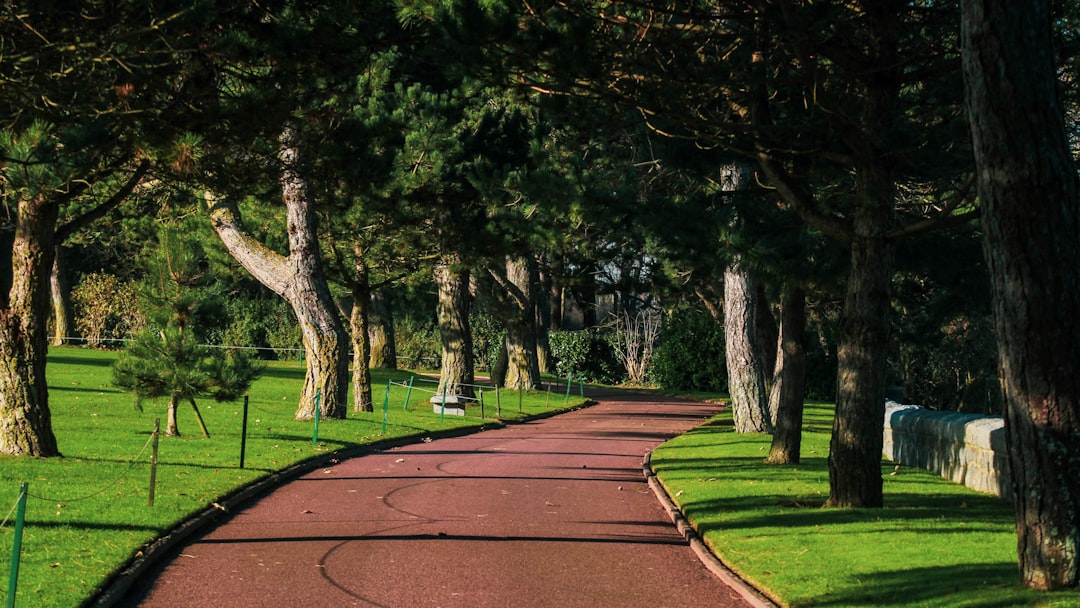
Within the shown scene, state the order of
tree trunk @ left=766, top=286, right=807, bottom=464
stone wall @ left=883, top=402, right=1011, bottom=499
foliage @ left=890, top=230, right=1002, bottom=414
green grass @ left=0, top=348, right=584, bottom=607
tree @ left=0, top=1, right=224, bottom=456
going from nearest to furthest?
green grass @ left=0, top=348, right=584, bottom=607
tree @ left=0, top=1, right=224, bottom=456
stone wall @ left=883, top=402, right=1011, bottom=499
tree trunk @ left=766, top=286, right=807, bottom=464
foliage @ left=890, top=230, right=1002, bottom=414

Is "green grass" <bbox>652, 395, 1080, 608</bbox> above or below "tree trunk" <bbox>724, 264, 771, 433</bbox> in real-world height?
below

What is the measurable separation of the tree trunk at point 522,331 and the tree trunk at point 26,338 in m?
28.5

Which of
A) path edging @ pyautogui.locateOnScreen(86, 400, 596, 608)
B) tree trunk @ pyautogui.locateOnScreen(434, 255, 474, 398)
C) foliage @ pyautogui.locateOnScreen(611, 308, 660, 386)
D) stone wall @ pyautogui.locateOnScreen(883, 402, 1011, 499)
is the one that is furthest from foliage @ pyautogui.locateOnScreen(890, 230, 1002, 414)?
foliage @ pyautogui.locateOnScreen(611, 308, 660, 386)

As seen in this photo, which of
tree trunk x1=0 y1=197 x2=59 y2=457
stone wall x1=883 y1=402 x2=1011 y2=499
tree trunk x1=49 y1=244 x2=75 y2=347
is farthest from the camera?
tree trunk x1=49 y1=244 x2=75 y2=347

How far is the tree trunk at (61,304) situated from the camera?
2040 inches

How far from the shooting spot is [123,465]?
56.9ft

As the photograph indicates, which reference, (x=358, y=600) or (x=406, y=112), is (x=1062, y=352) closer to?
(x=358, y=600)

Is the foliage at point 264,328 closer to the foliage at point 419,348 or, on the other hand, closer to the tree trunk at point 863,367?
the foliage at point 419,348

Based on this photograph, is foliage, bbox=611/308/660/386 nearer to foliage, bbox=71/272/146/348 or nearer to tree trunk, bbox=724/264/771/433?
foliage, bbox=71/272/146/348

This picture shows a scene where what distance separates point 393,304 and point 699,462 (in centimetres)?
5004

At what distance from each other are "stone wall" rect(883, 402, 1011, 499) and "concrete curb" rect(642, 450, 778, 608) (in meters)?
4.18

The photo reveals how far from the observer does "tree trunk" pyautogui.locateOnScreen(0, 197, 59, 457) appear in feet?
55.4

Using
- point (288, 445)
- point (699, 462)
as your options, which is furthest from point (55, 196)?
point (699, 462)

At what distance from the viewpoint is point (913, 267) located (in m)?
20.5
